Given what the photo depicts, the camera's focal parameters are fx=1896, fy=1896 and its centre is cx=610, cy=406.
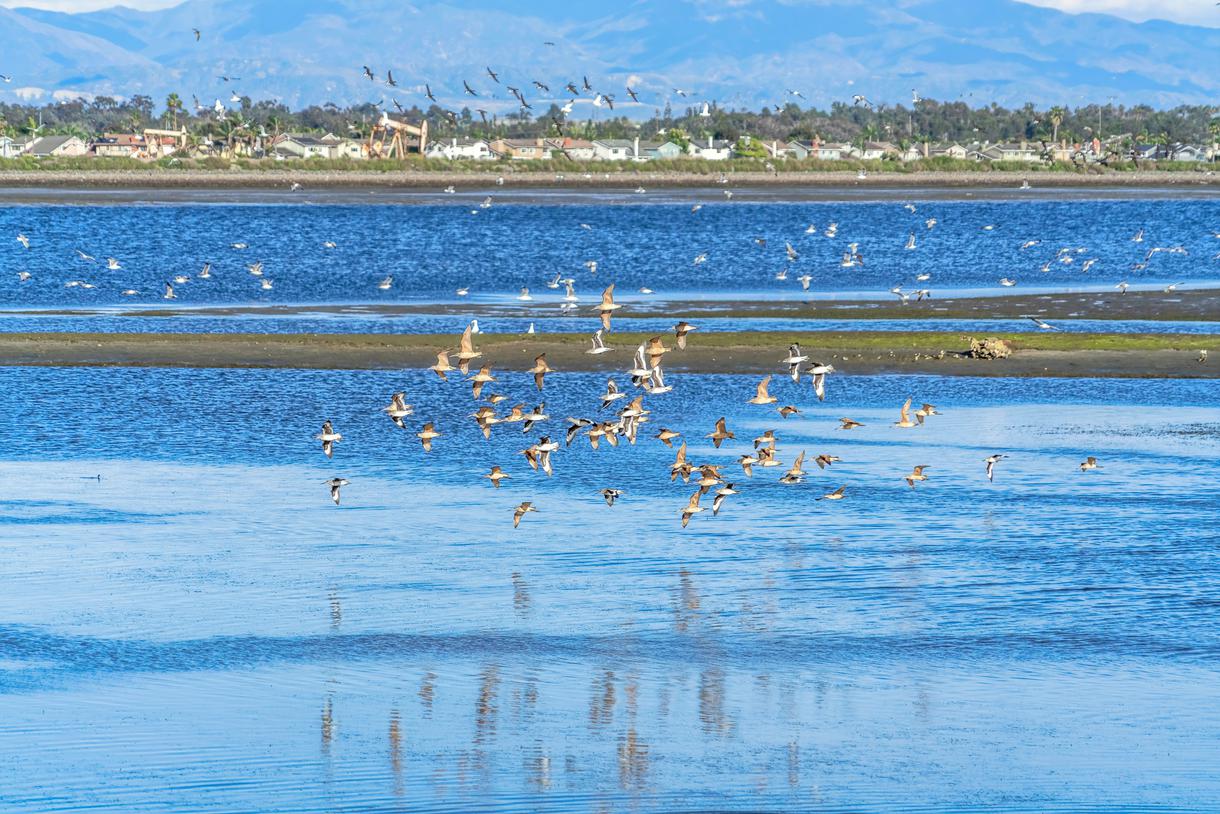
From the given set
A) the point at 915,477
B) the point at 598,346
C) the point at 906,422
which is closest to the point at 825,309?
the point at 598,346

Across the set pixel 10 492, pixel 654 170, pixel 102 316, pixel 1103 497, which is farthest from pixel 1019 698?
pixel 654 170

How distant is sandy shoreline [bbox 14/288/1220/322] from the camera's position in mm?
52438

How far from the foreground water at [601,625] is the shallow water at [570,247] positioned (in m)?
30.2

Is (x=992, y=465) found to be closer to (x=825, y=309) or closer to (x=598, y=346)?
(x=598, y=346)

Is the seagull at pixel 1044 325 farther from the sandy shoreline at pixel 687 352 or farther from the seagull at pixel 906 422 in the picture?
the seagull at pixel 906 422

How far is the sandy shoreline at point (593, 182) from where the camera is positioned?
156 metres

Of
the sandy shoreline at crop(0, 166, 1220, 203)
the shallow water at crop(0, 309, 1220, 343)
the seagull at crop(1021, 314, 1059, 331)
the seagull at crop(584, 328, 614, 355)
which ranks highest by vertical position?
the seagull at crop(584, 328, 614, 355)

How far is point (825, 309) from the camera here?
54406mm

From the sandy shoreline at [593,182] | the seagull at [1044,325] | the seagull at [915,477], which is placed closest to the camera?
the seagull at [915,477]

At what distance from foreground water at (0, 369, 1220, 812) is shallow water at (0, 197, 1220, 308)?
99.2 ft

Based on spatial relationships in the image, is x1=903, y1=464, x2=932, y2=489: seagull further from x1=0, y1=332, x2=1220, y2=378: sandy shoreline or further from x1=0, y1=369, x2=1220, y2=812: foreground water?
x1=0, y1=332, x2=1220, y2=378: sandy shoreline

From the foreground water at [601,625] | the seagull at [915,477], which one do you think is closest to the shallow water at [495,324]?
the foreground water at [601,625]

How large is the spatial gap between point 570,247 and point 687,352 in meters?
45.9

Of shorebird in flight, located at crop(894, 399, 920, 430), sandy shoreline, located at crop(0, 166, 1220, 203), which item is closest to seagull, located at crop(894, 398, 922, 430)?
shorebird in flight, located at crop(894, 399, 920, 430)
